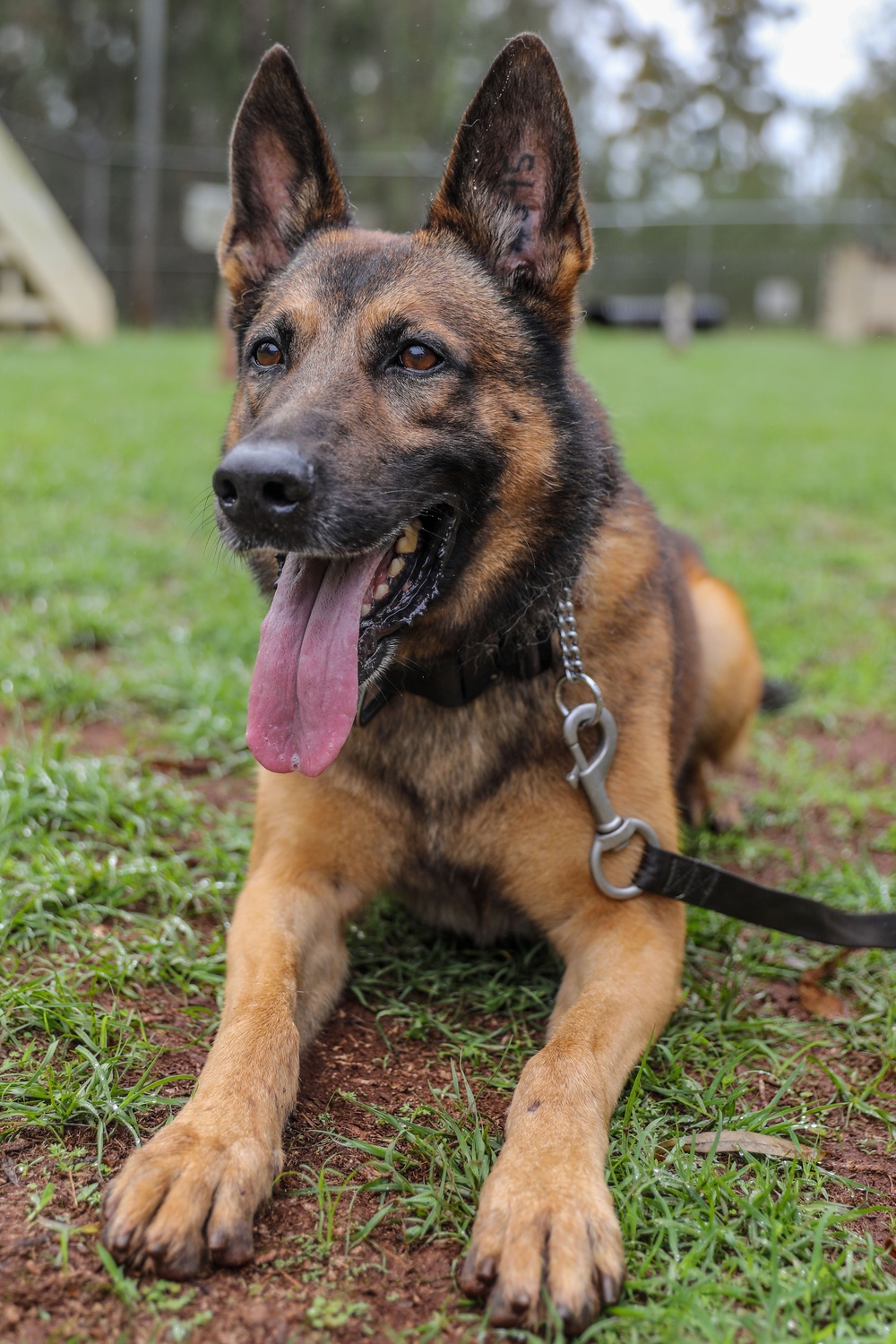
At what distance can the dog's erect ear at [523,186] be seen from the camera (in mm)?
2547

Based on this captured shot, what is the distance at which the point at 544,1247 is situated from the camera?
1.73 m

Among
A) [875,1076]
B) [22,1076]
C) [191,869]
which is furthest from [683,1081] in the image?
[191,869]

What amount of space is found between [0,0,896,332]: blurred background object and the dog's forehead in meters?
16.4

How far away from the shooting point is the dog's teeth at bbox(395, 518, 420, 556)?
2521mm

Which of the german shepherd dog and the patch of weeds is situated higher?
the german shepherd dog

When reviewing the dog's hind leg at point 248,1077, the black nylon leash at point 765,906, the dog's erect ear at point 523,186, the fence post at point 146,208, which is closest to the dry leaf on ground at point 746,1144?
the black nylon leash at point 765,906

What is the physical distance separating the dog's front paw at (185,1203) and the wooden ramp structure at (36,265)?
17.0 meters

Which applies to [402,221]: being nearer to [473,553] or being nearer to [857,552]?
[857,552]

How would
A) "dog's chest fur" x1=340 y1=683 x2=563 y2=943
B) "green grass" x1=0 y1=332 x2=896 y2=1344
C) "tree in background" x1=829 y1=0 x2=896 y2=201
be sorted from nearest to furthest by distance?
"green grass" x1=0 y1=332 x2=896 y2=1344
"dog's chest fur" x1=340 y1=683 x2=563 y2=943
"tree in background" x1=829 y1=0 x2=896 y2=201

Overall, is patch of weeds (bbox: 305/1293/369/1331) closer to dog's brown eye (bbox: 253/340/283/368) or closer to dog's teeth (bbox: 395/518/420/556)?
dog's teeth (bbox: 395/518/420/556)

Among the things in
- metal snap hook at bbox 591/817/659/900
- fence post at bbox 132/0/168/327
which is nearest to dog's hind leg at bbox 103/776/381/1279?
metal snap hook at bbox 591/817/659/900

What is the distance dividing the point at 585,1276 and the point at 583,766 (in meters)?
1.13

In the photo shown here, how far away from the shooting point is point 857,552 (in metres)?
6.82

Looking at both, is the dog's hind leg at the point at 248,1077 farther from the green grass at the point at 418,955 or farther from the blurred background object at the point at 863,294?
the blurred background object at the point at 863,294
